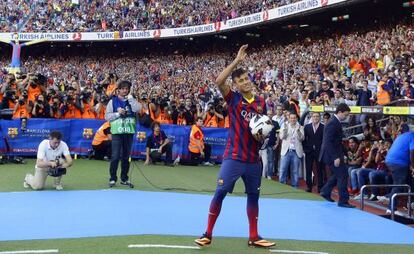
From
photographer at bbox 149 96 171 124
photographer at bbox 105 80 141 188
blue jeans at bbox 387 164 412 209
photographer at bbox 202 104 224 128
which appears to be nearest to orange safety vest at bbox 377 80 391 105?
photographer at bbox 202 104 224 128

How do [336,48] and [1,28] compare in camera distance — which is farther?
[1,28]

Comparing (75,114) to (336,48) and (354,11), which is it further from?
(354,11)

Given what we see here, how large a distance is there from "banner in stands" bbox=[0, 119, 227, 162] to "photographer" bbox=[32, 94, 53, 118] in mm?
331

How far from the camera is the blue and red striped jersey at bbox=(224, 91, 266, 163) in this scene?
6.31 meters

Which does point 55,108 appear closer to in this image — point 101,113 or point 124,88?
point 101,113

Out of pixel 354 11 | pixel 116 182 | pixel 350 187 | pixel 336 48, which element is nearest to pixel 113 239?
pixel 116 182

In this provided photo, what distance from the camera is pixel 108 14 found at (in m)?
43.9

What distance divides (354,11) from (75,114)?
57.7 feet

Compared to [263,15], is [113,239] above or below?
below

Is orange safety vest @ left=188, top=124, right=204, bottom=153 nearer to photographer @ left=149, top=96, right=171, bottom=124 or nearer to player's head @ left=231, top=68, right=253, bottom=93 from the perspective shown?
photographer @ left=149, top=96, right=171, bottom=124

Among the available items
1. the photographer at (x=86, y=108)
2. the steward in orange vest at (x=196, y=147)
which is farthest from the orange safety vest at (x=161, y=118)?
the photographer at (x=86, y=108)

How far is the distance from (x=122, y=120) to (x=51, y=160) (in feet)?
4.89

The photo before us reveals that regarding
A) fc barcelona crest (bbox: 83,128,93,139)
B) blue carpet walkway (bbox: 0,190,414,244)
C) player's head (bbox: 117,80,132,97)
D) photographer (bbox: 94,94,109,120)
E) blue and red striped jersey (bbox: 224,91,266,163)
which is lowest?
blue carpet walkway (bbox: 0,190,414,244)

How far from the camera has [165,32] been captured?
3966cm
